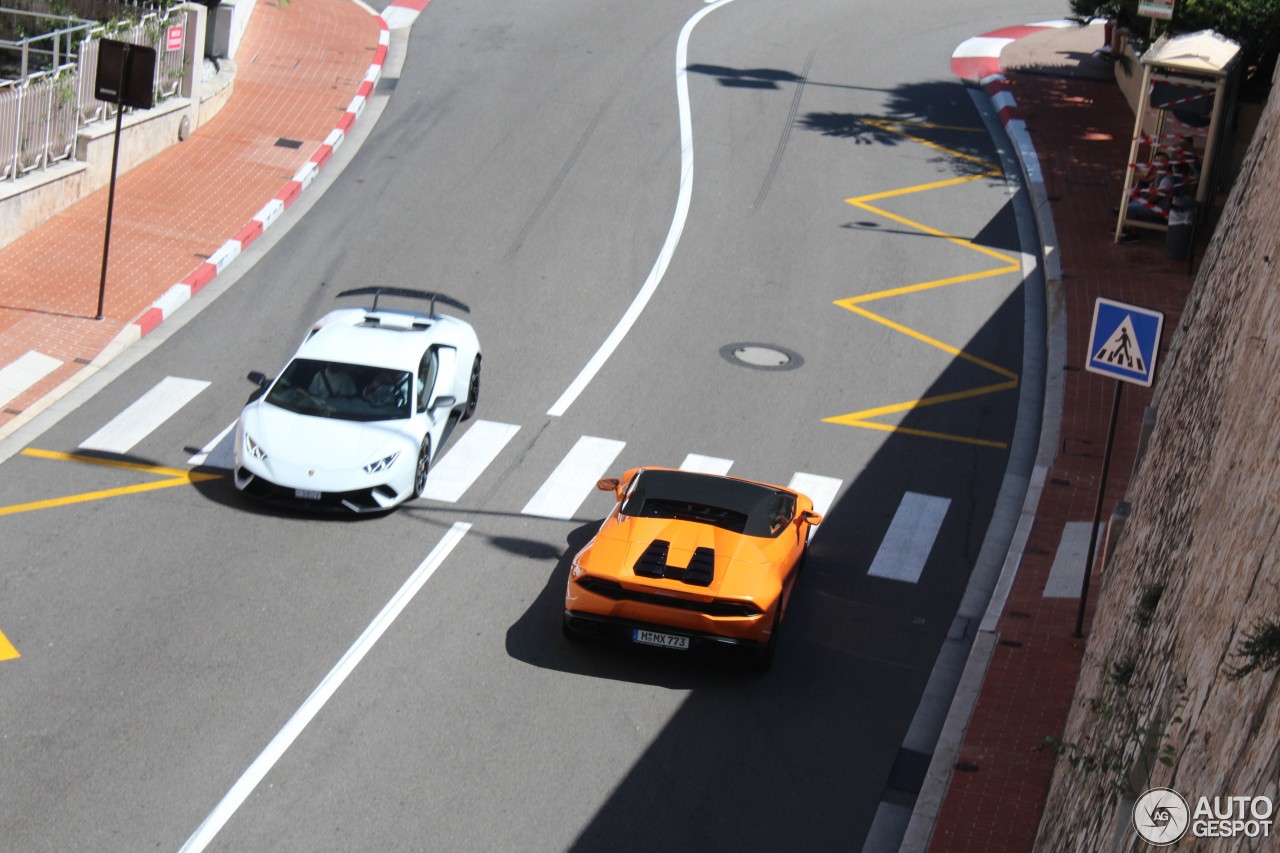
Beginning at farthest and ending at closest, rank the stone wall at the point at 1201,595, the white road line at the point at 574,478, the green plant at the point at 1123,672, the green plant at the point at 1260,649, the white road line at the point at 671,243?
1. the white road line at the point at 671,243
2. the white road line at the point at 574,478
3. the green plant at the point at 1123,672
4. the stone wall at the point at 1201,595
5. the green plant at the point at 1260,649

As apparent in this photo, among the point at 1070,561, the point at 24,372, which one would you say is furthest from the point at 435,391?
the point at 1070,561

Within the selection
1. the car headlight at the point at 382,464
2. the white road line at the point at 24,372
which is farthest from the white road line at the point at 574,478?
the white road line at the point at 24,372

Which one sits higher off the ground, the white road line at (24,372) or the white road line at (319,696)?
the white road line at (319,696)

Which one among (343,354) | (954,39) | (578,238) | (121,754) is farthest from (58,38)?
(954,39)

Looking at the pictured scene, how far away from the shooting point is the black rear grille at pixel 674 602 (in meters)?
11.7

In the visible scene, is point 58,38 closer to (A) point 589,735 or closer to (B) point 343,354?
(B) point 343,354

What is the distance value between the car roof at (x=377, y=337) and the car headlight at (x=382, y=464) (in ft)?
4.09

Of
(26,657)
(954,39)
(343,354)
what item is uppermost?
(954,39)

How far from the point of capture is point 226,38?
88.2ft

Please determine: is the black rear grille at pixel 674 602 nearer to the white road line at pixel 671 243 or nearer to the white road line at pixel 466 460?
the white road line at pixel 466 460

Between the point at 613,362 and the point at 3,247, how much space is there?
28.2 ft

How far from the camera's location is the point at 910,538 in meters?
14.7

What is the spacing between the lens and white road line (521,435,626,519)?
14.8 meters

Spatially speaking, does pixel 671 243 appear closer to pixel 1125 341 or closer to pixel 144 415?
pixel 144 415
